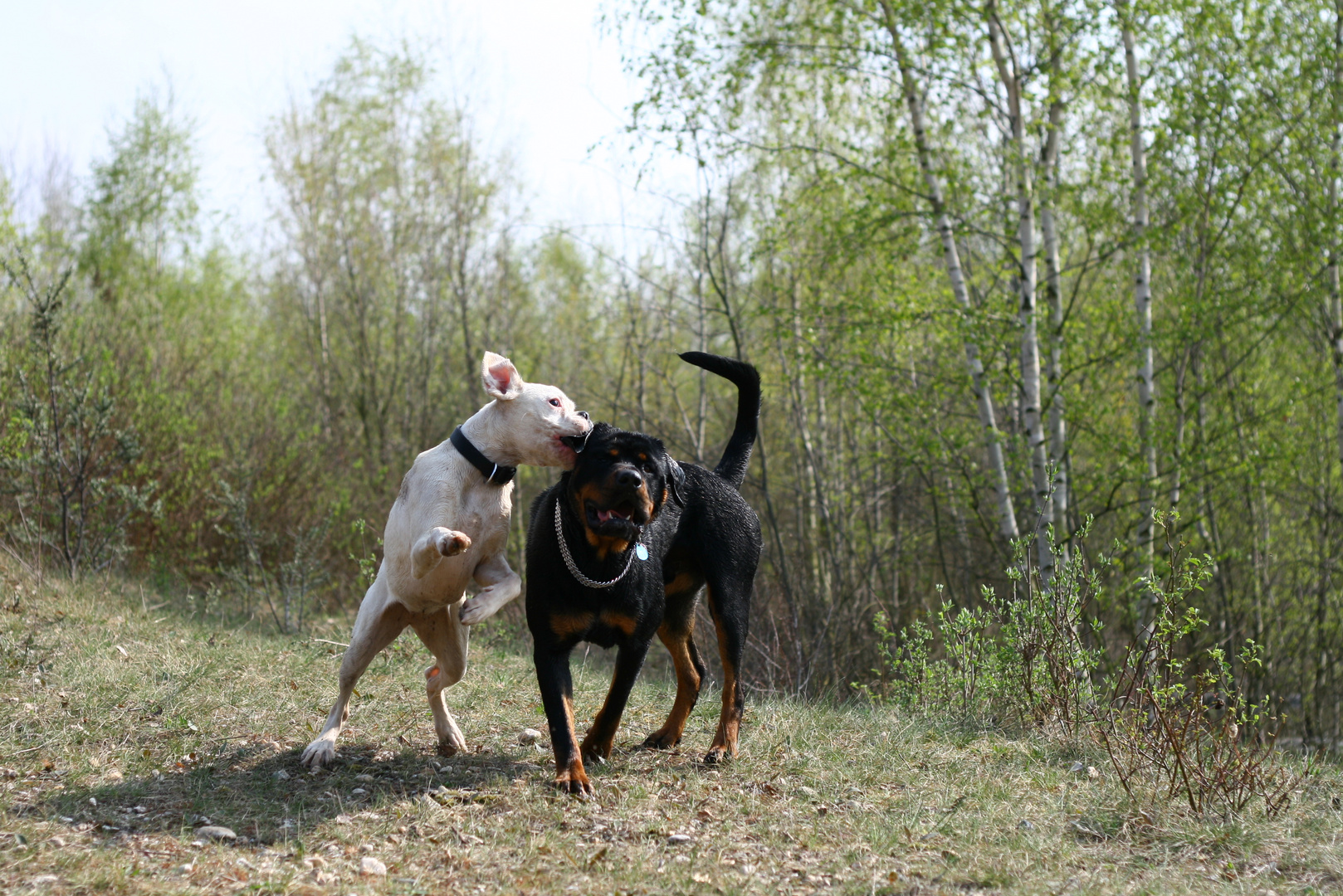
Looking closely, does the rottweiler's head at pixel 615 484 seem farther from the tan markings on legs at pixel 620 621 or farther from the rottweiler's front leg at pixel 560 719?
the rottweiler's front leg at pixel 560 719

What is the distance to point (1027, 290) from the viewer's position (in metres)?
9.12

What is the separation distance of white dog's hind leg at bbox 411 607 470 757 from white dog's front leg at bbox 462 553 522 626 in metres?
0.28

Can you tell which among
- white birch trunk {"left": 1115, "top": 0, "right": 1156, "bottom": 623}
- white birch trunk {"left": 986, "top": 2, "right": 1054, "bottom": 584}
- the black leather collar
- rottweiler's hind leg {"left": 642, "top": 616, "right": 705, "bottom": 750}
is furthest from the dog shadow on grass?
white birch trunk {"left": 1115, "top": 0, "right": 1156, "bottom": 623}

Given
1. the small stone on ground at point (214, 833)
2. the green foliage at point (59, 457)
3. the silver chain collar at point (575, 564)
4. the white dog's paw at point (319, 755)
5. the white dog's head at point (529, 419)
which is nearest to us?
the small stone on ground at point (214, 833)

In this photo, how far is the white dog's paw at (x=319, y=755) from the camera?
4.27 m

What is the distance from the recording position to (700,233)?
1016 cm

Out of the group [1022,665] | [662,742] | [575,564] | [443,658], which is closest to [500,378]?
[575,564]

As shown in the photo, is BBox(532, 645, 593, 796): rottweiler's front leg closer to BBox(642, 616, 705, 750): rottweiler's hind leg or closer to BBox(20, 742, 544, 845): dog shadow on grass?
BBox(20, 742, 544, 845): dog shadow on grass

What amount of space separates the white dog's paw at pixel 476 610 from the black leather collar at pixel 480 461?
49cm

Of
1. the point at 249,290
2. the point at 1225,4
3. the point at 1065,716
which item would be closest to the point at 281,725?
the point at 1065,716

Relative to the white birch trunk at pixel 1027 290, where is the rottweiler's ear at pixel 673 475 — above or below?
below

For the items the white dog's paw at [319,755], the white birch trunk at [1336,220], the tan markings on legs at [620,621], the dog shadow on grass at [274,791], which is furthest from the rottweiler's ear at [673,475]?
the white birch trunk at [1336,220]

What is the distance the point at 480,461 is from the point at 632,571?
2.45 feet

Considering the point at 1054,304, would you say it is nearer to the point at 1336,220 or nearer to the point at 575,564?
the point at 1336,220
